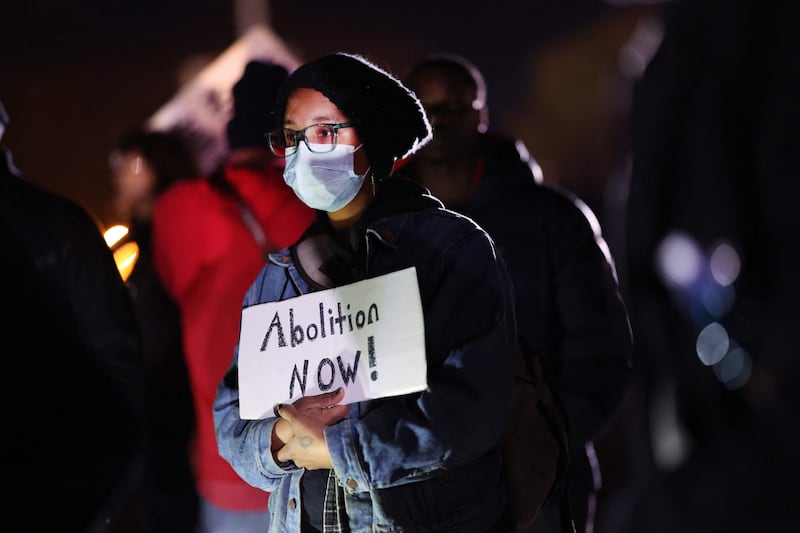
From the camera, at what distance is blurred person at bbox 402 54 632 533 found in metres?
3.12

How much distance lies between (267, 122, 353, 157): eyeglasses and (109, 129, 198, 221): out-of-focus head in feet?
4.86

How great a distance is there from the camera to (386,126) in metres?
2.34

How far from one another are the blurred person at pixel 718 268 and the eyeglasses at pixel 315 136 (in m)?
1.46

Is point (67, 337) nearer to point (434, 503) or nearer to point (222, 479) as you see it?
point (434, 503)

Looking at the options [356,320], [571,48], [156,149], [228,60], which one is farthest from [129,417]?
[571,48]

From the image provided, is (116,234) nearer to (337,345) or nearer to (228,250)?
(228,250)

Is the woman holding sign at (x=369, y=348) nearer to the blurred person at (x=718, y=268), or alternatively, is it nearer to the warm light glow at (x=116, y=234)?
the blurred person at (x=718, y=268)

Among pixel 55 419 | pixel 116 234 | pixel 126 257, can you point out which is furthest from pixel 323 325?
pixel 116 234

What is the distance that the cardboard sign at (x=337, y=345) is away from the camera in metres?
2.11

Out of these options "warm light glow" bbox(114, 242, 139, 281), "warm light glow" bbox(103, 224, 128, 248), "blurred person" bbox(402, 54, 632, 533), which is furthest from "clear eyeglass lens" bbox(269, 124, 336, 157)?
"warm light glow" bbox(103, 224, 128, 248)

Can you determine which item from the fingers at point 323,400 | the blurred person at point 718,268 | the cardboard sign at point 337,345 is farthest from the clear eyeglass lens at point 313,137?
the blurred person at point 718,268

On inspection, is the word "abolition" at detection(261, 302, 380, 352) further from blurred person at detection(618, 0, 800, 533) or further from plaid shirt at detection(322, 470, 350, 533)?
blurred person at detection(618, 0, 800, 533)

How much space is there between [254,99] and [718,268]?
7.41 feet

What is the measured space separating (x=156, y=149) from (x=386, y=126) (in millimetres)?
1956
